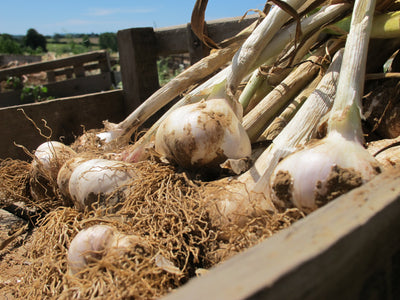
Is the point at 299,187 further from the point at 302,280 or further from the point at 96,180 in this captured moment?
the point at 96,180

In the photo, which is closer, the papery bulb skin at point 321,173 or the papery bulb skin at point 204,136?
the papery bulb skin at point 321,173

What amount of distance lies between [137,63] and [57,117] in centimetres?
63

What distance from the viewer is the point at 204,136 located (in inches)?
42.8

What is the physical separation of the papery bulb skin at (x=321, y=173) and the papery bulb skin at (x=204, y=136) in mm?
255

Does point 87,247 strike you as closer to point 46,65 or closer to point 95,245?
point 95,245

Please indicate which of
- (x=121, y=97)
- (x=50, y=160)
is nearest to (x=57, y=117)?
(x=121, y=97)

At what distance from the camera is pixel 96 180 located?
116 cm

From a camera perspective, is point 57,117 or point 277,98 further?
point 57,117

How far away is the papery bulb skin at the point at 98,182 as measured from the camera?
1149 mm

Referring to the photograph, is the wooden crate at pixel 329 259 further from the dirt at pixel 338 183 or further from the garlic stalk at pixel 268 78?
the garlic stalk at pixel 268 78

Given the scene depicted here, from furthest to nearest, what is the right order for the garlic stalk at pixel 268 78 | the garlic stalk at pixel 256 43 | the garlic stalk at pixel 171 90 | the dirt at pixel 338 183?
the garlic stalk at pixel 171 90
the garlic stalk at pixel 268 78
the garlic stalk at pixel 256 43
the dirt at pixel 338 183

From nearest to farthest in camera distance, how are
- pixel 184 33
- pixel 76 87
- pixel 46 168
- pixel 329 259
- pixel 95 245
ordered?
1. pixel 329 259
2. pixel 95 245
3. pixel 46 168
4. pixel 184 33
5. pixel 76 87

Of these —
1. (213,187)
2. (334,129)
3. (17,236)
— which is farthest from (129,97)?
(334,129)

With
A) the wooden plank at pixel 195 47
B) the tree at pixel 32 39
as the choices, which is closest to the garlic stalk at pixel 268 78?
the wooden plank at pixel 195 47
